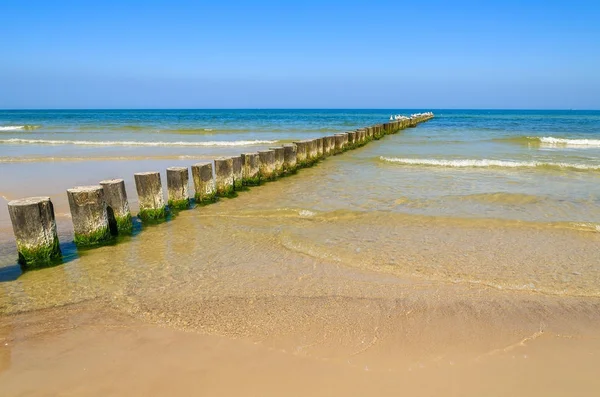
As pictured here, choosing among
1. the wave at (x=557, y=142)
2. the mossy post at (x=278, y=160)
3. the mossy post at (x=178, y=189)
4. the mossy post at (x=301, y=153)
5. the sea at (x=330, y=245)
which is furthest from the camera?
the wave at (x=557, y=142)

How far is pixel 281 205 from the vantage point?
24.8 feet

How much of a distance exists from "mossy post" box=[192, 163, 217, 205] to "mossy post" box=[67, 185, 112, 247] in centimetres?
235

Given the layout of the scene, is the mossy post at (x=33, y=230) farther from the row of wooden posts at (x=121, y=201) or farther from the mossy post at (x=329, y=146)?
the mossy post at (x=329, y=146)

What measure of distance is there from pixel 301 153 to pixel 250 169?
3.13 metres

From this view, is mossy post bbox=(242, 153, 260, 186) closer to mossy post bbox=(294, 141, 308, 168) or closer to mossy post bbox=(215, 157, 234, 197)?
mossy post bbox=(215, 157, 234, 197)

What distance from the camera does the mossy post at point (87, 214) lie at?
5.34 m

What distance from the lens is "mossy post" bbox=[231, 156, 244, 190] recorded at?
8.80m

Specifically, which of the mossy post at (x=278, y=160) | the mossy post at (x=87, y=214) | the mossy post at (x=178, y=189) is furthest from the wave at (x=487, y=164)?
the mossy post at (x=87, y=214)

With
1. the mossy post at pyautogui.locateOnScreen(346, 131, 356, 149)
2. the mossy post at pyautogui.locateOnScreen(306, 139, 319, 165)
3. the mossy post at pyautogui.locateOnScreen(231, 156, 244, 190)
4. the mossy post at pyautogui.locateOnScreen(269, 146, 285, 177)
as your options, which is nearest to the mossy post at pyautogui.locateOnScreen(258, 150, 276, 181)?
the mossy post at pyautogui.locateOnScreen(269, 146, 285, 177)

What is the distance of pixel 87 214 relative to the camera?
5383mm

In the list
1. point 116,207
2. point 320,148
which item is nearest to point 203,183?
point 116,207

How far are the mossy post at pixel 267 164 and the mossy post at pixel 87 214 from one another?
491 centimetres

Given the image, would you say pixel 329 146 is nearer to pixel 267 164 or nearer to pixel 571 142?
pixel 267 164

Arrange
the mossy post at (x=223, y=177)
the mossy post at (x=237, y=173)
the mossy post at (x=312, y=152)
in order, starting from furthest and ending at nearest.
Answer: the mossy post at (x=312, y=152) < the mossy post at (x=237, y=173) < the mossy post at (x=223, y=177)
